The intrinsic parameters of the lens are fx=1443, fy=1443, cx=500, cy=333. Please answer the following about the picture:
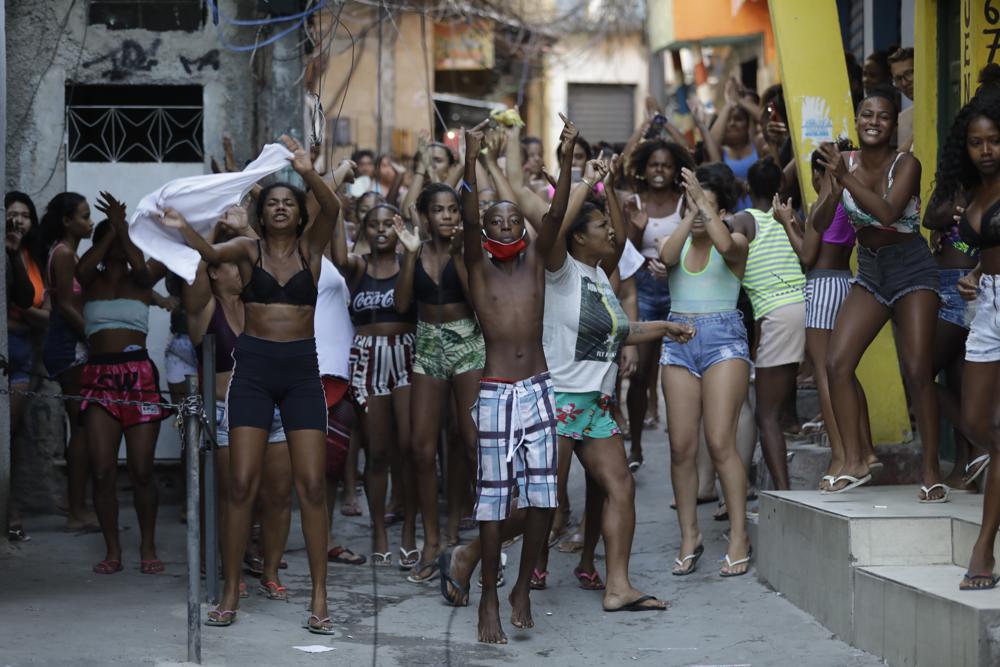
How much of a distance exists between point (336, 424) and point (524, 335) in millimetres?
2054

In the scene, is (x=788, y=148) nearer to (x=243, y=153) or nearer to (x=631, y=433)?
(x=631, y=433)

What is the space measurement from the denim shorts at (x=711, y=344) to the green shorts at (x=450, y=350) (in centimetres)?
112

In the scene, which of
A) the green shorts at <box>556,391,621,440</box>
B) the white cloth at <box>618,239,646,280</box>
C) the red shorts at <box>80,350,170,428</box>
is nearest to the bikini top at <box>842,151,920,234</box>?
the green shorts at <box>556,391,621,440</box>

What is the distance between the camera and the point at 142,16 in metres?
10.5

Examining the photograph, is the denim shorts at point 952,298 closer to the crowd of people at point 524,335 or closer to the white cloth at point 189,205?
the crowd of people at point 524,335

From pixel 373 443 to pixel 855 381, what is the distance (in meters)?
3.02

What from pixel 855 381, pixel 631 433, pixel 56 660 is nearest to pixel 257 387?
pixel 56 660

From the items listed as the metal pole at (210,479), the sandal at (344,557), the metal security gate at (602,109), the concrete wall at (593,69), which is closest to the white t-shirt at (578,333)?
the metal pole at (210,479)

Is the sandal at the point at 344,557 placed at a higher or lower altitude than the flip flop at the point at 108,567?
lower

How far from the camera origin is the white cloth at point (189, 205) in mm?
7617

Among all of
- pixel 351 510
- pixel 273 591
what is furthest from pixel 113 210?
pixel 351 510

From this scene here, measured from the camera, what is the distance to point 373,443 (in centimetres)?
887

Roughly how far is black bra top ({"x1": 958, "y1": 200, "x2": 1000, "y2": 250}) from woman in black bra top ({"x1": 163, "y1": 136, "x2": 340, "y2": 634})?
3.00 m

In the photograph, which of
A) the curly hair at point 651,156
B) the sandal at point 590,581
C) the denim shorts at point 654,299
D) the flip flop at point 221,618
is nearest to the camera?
the flip flop at point 221,618
